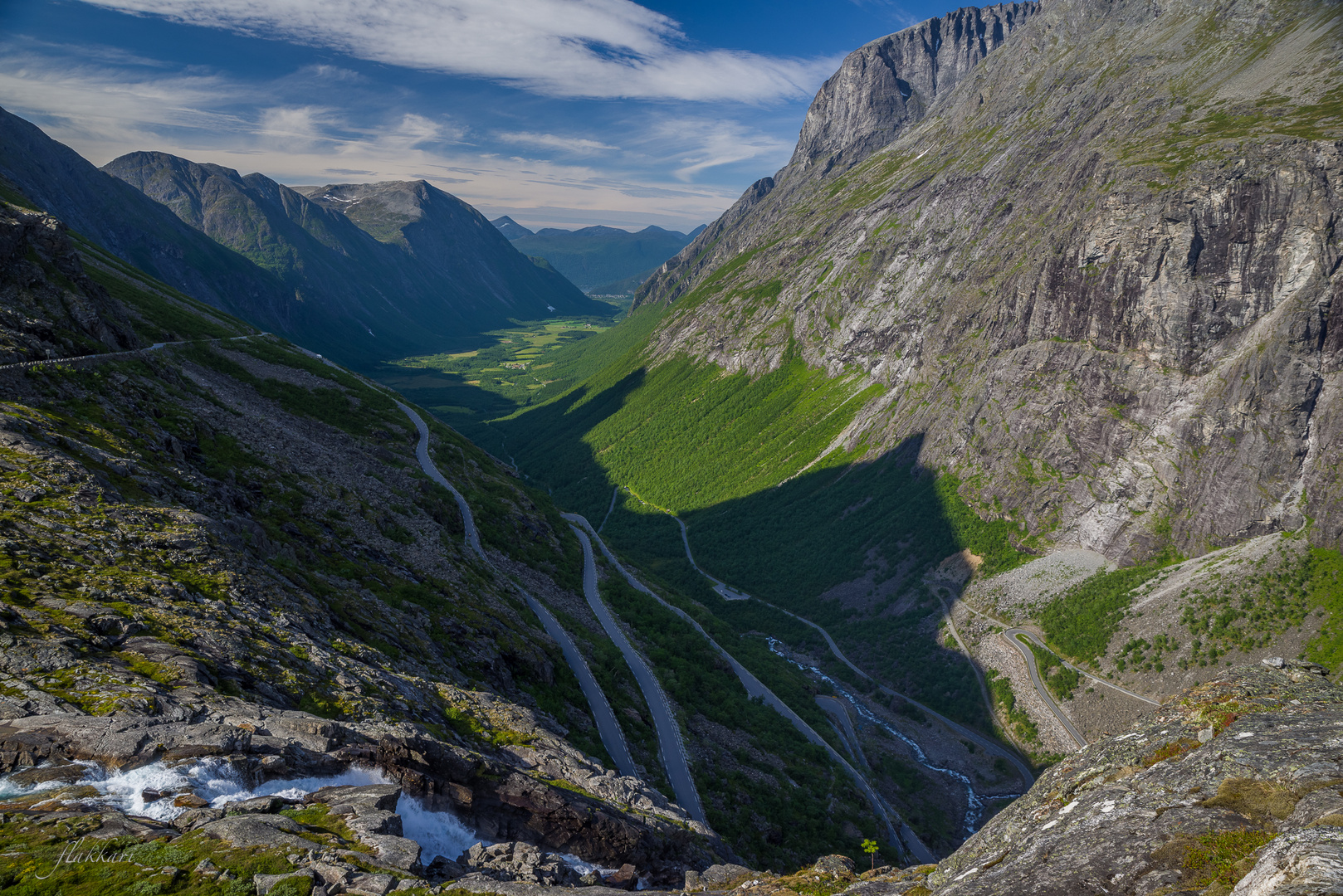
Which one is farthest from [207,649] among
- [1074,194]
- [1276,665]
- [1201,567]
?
[1074,194]

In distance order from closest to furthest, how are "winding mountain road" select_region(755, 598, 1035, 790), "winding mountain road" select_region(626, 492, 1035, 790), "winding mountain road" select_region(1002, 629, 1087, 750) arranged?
"winding mountain road" select_region(755, 598, 1035, 790)
"winding mountain road" select_region(626, 492, 1035, 790)
"winding mountain road" select_region(1002, 629, 1087, 750)

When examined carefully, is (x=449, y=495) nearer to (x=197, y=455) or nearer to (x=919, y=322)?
(x=197, y=455)

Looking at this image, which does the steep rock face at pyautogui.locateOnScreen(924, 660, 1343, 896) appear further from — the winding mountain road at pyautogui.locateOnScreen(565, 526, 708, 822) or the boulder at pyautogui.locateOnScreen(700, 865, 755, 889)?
the winding mountain road at pyautogui.locateOnScreen(565, 526, 708, 822)

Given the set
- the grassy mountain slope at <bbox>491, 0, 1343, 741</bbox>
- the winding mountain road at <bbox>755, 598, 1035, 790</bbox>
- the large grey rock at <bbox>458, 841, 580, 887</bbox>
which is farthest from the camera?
the grassy mountain slope at <bbox>491, 0, 1343, 741</bbox>

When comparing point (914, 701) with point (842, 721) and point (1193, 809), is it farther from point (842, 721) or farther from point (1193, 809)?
point (1193, 809)

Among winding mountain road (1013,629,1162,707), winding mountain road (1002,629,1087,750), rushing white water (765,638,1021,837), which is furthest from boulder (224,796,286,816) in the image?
winding mountain road (1013,629,1162,707)
